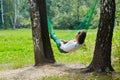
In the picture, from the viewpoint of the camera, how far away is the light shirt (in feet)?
34.3

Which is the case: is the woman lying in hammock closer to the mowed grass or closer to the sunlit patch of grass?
the mowed grass

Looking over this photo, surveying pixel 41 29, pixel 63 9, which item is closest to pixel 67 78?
pixel 41 29

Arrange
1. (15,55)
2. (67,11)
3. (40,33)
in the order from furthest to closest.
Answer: (67,11), (15,55), (40,33)

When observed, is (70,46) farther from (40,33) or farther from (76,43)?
(40,33)

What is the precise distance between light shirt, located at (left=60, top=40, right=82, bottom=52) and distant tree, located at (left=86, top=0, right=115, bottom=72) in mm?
995

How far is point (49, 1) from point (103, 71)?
5338cm

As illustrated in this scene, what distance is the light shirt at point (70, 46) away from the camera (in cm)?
1046

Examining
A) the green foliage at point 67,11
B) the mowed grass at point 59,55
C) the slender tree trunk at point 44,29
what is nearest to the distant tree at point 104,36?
the mowed grass at point 59,55

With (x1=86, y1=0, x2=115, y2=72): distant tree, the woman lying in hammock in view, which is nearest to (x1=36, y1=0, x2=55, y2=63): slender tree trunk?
the woman lying in hammock

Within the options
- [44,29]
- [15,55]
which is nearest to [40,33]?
[44,29]

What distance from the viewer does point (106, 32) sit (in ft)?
30.6

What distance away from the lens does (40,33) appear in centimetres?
1115

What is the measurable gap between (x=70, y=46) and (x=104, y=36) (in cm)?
145

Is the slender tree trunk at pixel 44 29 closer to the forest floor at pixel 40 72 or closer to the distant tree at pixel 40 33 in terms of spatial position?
the distant tree at pixel 40 33
